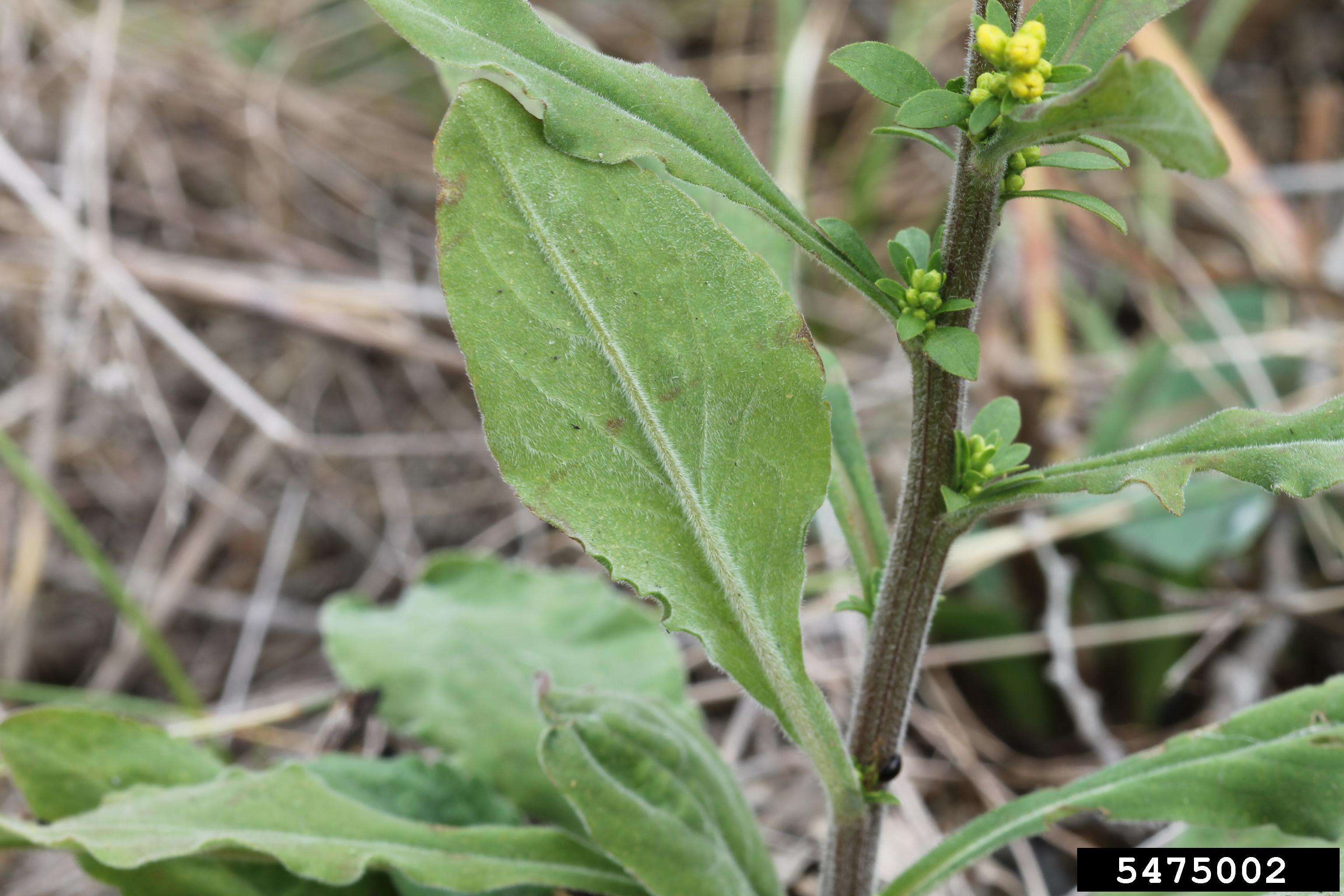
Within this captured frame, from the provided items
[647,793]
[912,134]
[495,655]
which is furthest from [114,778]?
[912,134]

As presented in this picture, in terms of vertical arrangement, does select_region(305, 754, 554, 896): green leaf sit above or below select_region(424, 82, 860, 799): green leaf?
below

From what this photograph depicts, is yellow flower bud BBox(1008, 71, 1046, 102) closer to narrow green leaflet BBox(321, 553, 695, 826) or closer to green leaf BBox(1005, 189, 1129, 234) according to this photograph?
green leaf BBox(1005, 189, 1129, 234)

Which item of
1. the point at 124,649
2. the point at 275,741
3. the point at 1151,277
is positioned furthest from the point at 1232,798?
the point at 124,649

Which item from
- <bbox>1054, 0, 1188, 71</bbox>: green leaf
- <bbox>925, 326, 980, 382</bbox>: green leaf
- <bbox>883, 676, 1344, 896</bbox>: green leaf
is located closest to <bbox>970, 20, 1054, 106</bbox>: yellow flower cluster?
<bbox>1054, 0, 1188, 71</bbox>: green leaf

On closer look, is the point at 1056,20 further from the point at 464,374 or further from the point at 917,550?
the point at 464,374

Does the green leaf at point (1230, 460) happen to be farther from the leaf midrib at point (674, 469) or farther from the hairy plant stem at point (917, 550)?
the leaf midrib at point (674, 469)
